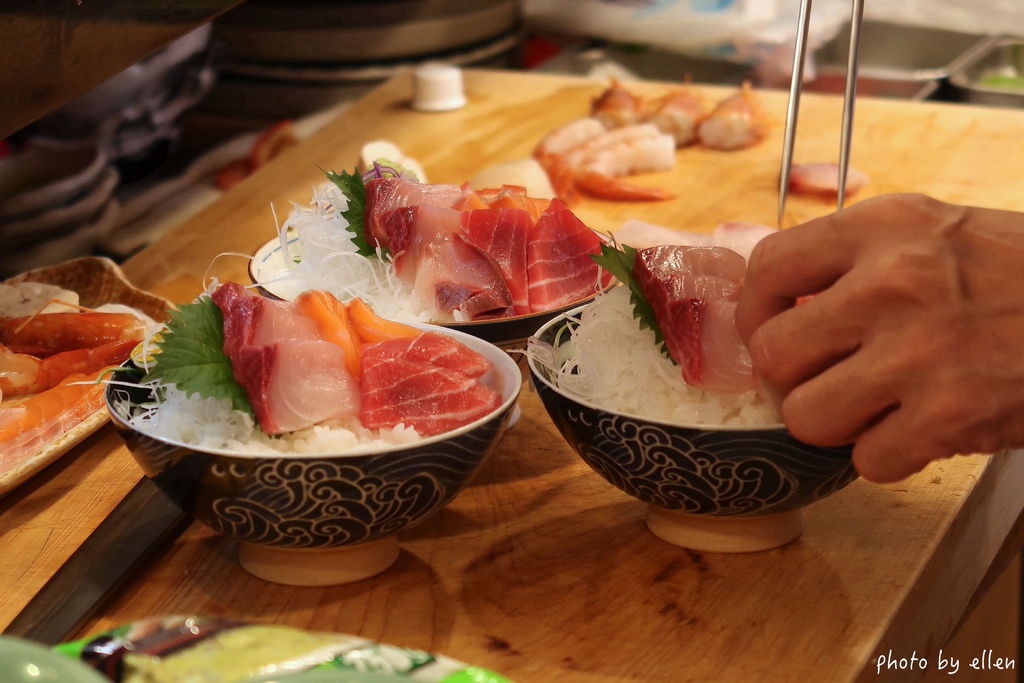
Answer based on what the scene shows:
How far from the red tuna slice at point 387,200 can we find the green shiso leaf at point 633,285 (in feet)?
1.18

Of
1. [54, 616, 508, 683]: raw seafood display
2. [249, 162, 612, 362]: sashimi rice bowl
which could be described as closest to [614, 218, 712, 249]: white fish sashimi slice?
[249, 162, 612, 362]: sashimi rice bowl

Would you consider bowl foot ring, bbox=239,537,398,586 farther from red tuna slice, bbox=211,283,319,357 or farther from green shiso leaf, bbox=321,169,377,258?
green shiso leaf, bbox=321,169,377,258

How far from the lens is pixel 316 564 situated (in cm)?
114

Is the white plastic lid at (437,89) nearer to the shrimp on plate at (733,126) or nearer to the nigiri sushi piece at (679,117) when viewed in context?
the nigiri sushi piece at (679,117)

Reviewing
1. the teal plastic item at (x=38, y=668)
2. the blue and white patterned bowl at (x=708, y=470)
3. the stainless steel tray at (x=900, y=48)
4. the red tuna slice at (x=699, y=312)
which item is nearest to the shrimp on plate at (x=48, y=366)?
the blue and white patterned bowl at (x=708, y=470)

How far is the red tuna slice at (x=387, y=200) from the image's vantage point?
1485 mm

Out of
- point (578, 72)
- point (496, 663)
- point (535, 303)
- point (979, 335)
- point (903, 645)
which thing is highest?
point (979, 335)

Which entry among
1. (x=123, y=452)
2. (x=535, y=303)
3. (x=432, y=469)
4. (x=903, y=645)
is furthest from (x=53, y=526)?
(x=903, y=645)

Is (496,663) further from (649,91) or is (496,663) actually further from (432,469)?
(649,91)

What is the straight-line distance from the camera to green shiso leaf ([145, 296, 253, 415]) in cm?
107

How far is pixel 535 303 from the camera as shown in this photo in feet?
4.67

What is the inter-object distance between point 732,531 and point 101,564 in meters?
0.66

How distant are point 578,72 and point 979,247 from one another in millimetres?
3017

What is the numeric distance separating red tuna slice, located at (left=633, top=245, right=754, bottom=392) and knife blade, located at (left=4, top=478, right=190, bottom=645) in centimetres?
58
